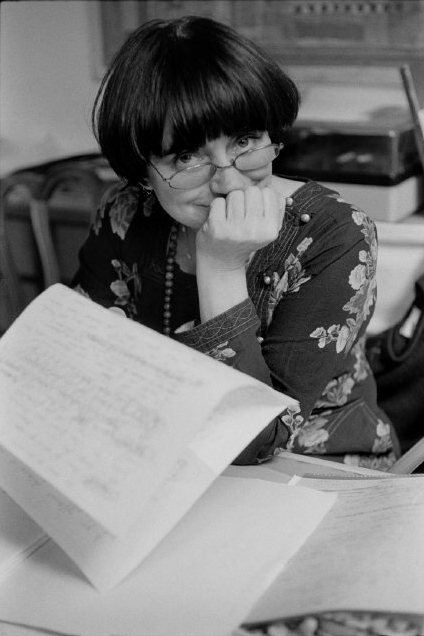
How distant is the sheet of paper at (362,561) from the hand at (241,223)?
340 millimetres

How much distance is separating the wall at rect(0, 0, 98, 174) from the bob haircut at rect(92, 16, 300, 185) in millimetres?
1351

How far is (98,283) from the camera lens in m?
1.37

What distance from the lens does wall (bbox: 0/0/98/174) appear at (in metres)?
2.39

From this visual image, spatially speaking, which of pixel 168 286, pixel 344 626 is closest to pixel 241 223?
pixel 168 286

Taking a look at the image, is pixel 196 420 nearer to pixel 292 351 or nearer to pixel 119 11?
pixel 292 351

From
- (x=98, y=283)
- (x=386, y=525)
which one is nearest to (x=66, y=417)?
(x=386, y=525)

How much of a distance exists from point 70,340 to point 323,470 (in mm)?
375

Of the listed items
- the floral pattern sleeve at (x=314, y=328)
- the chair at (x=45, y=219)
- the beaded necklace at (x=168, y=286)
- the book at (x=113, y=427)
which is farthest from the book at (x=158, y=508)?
the chair at (x=45, y=219)

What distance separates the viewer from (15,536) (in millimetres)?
839

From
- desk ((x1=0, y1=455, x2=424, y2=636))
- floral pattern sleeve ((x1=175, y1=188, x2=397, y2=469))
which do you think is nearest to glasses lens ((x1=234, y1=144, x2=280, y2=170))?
floral pattern sleeve ((x1=175, y1=188, x2=397, y2=469))

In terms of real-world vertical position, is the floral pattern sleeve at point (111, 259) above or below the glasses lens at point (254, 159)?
below

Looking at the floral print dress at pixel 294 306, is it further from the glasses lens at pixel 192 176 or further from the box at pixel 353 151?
the box at pixel 353 151

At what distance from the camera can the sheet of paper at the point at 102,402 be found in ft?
2.18

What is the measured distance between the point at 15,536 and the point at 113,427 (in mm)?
A: 224
